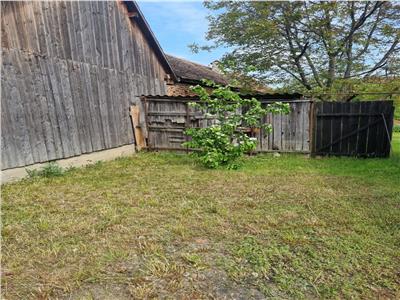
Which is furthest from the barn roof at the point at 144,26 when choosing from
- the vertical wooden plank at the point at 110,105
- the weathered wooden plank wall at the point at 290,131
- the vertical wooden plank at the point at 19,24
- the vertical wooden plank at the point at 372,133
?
the vertical wooden plank at the point at 372,133

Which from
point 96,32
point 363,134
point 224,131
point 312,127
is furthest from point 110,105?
point 363,134

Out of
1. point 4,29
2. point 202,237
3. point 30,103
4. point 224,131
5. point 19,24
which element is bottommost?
point 202,237

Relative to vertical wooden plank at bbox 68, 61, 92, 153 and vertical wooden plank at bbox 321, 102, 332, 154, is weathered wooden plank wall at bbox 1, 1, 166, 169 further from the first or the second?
vertical wooden plank at bbox 321, 102, 332, 154

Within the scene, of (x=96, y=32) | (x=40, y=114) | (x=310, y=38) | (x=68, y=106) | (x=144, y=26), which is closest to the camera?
(x=40, y=114)

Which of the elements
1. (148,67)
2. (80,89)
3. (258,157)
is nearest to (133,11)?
(148,67)

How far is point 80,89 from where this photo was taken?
6.88m

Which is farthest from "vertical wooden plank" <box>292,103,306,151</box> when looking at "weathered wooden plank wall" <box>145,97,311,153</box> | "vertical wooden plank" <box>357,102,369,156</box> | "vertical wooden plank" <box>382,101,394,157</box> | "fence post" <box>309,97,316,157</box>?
"vertical wooden plank" <box>382,101,394,157</box>

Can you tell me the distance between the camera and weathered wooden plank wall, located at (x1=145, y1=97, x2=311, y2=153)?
26.2 ft

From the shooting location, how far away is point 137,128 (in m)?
8.94

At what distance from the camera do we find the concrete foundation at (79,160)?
17.2 feet

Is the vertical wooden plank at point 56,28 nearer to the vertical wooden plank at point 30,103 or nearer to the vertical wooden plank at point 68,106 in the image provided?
the vertical wooden plank at point 68,106

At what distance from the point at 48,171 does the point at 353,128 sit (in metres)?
7.47

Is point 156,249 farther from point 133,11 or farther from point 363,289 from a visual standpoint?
point 133,11

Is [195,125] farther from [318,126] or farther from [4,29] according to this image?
[4,29]
